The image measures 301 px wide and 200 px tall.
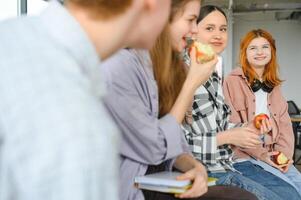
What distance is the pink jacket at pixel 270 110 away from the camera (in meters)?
2.16

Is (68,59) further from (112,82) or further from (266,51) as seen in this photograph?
(266,51)

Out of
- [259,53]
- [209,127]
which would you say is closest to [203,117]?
[209,127]

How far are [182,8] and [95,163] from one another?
3.24 ft

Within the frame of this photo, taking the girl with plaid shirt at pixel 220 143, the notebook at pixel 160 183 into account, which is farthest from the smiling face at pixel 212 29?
the notebook at pixel 160 183

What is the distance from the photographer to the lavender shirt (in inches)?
42.6

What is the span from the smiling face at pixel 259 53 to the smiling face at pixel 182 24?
1.01m

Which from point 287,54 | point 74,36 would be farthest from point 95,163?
point 287,54

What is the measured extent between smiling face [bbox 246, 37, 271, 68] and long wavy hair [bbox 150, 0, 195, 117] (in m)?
0.95

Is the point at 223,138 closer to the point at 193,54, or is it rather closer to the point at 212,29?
the point at 193,54

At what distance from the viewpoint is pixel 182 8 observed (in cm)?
132

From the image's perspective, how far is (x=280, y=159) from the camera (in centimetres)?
200

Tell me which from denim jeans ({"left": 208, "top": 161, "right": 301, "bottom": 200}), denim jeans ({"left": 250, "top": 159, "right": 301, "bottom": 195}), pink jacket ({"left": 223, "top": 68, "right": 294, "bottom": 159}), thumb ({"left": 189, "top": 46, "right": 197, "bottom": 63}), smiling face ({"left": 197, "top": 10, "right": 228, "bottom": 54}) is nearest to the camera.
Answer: thumb ({"left": 189, "top": 46, "right": 197, "bottom": 63})

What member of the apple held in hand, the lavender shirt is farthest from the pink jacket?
the lavender shirt

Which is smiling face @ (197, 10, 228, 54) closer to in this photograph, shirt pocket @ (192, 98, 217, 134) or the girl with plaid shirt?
the girl with plaid shirt
